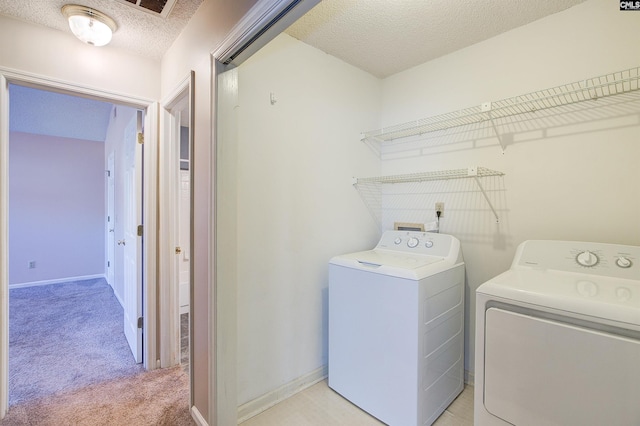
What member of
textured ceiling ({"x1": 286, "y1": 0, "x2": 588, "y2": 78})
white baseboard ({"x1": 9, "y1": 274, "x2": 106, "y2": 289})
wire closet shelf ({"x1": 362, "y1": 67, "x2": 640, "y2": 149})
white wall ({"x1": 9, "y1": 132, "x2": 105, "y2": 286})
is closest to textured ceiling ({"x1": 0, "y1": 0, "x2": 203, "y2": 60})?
textured ceiling ({"x1": 286, "y1": 0, "x2": 588, "y2": 78})

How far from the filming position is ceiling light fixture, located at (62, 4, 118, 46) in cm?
156

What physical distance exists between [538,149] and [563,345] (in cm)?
121

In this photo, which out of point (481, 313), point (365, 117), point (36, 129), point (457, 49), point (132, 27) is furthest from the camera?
point (36, 129)

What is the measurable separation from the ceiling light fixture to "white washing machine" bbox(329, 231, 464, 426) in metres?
1.94

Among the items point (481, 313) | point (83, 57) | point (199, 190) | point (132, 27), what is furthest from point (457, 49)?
point (83, 57)

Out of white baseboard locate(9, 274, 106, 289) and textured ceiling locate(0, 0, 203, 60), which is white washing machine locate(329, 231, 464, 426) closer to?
textured ceiling locate(0, 0, 203, 60)

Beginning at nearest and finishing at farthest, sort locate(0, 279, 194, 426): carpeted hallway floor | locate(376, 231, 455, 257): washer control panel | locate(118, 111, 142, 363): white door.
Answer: locate(0, 279, 194, 426): carpeted hallway floor < locate(376, 231, 455, 257): washer control panel < locate(118, 111, 142, 363): white door

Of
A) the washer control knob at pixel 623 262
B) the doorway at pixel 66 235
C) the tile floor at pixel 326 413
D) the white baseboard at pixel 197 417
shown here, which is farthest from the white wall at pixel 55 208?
the washer control knob at pixel 623 262

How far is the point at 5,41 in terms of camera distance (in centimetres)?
161

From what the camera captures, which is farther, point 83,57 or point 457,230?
point 457,230

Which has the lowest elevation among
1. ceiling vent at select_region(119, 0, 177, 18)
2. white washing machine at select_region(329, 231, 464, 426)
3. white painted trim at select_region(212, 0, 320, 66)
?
white washing machine at select_region(329, 231, 464, 426)

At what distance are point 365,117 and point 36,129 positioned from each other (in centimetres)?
494

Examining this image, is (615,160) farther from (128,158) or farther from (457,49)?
(128,158)

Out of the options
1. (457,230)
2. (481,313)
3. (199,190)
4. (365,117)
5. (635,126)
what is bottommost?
(481,313)
